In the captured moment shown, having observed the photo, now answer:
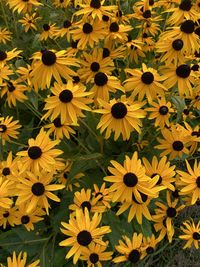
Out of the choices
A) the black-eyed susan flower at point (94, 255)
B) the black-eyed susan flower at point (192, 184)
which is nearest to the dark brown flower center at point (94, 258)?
the black-eyed susan flower at point (94, 255)

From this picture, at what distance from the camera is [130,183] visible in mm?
1571

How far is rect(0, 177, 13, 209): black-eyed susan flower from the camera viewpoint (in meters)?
1.65

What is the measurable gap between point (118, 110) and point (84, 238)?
0.54 meters

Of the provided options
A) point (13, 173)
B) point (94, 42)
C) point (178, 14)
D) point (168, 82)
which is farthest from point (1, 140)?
point (178, 14)

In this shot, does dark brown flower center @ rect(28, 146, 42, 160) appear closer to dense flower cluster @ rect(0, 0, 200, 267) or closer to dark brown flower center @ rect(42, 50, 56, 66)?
dense flower cluster @ rect(0, 0, 200, 267)

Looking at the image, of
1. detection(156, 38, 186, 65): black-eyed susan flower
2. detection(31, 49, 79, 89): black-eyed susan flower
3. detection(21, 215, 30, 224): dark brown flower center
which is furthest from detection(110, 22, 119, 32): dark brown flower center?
detection(21, 215, 30, 224): dark brown flower center

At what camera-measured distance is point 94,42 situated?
2.23 m

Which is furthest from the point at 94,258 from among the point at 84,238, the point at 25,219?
the point at 25,219

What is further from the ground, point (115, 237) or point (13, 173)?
point (13, 173)

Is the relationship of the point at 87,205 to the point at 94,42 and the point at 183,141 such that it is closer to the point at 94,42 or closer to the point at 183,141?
the point at 183,141

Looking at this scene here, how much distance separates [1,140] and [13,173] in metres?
0.41

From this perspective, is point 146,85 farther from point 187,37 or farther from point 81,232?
point 81,232

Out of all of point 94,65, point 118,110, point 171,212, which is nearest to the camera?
point 118,110

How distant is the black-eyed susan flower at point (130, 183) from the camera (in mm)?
1578
